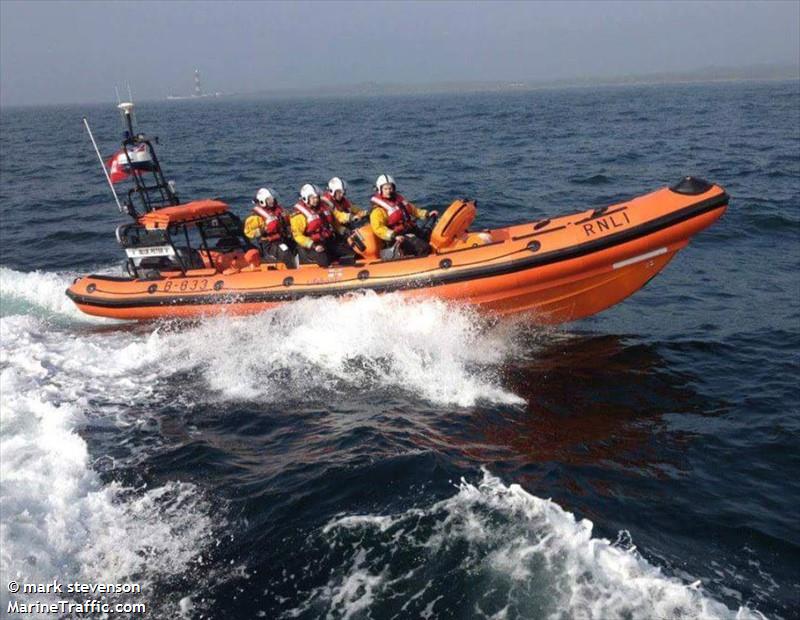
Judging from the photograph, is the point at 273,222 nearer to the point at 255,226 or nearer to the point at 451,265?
the point at 255,226

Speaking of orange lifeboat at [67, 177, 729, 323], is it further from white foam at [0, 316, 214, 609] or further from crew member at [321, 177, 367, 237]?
white foam at [0, 316, 214, 609]

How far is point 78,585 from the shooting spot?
385 cm

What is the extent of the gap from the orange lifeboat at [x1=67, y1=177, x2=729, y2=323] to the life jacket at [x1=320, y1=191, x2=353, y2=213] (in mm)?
621

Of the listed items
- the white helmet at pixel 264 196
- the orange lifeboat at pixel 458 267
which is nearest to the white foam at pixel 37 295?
the orange lifeboat at pixel 458 267

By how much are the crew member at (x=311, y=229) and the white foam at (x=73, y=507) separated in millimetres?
2410

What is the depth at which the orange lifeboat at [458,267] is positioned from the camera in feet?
22.9

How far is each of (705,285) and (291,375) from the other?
5.80m

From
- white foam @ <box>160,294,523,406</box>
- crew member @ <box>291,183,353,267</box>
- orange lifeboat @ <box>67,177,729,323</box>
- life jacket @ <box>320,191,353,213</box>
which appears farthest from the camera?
life jacket @ <box>320,191,353,213</box>

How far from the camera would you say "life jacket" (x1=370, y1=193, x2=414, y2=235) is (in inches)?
309

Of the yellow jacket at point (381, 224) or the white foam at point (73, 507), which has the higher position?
the yellow jacket at point (381, 224)

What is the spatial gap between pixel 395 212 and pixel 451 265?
3.32ft

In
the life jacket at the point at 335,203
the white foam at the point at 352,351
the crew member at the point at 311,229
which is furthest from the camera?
the life jacket at the point at 335,203

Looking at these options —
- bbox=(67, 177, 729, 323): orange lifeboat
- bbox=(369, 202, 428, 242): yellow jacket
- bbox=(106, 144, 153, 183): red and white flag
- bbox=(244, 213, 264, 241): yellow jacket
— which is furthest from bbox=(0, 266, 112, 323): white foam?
Answer: bbox=(369, 202, 428, 242): yellow jacket

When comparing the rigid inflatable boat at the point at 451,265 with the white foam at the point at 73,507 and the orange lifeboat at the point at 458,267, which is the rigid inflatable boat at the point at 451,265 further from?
the white foam at the point at 73,507
